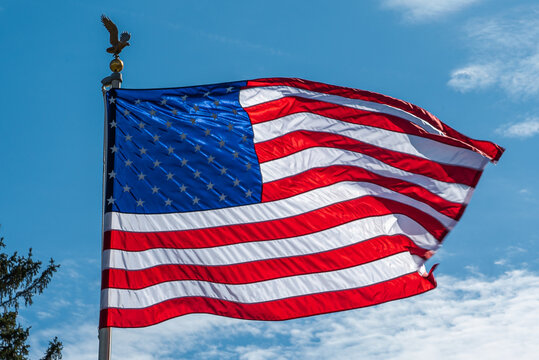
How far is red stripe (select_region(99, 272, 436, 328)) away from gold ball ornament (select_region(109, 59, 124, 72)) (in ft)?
12.4

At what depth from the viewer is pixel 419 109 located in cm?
1294

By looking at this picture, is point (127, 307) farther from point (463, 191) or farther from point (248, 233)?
point (463, 191)

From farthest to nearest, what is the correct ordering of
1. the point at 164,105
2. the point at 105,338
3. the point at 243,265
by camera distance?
the point at 164,105, the point at 243,265, the point at 105,338

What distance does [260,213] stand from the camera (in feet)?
39.9

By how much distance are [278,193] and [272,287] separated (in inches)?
59.0

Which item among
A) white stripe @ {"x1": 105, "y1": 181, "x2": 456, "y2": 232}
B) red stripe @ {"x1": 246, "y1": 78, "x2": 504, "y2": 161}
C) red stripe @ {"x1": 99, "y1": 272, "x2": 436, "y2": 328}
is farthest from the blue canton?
red stripe @ {"x1": 99, "y1": 272, "x2": 436, "y2": 328}

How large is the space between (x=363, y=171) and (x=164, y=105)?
3.24 m

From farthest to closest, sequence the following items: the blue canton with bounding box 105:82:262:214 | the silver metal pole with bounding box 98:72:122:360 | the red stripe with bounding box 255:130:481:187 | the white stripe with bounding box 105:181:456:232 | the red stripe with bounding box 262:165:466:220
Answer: the red stripe with bounding box 255:130:481:187
the red stripe with bounding box 262:165:466:220
the blue canton with bounding box 105:82:262:214
the white stripe with bounding box 105:181:456:232
the silver metal pole with bounding box 98:72:122:360

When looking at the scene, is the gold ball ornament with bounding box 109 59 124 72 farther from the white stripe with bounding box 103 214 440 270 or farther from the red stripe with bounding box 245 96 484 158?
the white stripe with bounding box 103 214 440 270

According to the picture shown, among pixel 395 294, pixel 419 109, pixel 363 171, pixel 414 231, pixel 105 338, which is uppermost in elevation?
pixel 419 109

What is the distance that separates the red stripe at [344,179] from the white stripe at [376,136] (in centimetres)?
53

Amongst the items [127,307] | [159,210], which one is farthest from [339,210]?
[127,307]

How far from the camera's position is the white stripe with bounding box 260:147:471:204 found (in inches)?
489

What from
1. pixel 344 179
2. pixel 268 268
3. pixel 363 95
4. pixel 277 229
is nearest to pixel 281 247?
pixel 277 229
